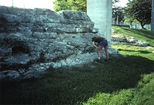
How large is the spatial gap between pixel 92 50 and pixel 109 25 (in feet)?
15.1

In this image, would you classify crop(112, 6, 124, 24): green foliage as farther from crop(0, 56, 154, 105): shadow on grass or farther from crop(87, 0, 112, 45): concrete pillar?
crop(0, 56, 154, 105): shadow on grass

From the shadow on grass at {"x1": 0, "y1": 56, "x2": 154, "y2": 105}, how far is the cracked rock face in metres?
0.65

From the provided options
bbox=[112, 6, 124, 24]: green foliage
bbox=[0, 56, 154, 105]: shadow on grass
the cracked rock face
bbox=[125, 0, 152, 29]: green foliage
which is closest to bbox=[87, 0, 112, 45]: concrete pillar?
the cracked rock face

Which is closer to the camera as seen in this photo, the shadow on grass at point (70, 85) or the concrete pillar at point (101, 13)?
the shadow on grass at point (70, 85)

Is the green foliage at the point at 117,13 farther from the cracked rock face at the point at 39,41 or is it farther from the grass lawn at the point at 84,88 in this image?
the grass lawn at the point at 84,88

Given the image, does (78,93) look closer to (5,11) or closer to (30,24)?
(30,24)

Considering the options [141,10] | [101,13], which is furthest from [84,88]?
[141,10]

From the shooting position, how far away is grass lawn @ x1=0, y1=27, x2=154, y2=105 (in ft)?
16.3

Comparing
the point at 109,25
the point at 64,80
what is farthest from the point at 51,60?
the point at 109,25

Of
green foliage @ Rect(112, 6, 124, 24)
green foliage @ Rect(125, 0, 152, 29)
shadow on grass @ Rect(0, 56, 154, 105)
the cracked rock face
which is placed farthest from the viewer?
green foliage @ Rect(112, 6, 124, 24)

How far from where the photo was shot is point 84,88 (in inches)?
228

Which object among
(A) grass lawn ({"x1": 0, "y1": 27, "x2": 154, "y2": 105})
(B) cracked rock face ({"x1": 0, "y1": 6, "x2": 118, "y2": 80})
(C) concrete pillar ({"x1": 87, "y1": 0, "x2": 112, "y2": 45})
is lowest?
(A) grass lawn ({"x1": 0, "y1": 27, "x2": 154, "y2": 105})

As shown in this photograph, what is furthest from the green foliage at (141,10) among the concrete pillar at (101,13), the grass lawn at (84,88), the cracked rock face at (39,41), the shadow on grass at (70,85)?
the grass lawn at (84,88)

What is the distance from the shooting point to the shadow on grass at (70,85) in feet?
16.3
